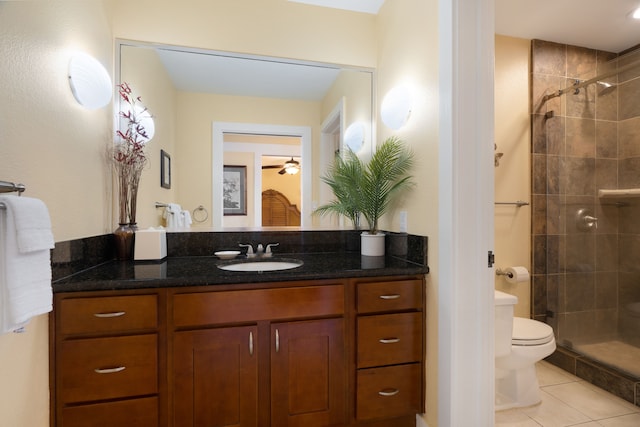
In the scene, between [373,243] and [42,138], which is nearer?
[42,138]

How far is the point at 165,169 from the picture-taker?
193cm

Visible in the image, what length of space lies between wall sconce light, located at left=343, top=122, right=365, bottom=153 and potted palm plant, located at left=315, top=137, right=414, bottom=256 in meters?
0.25

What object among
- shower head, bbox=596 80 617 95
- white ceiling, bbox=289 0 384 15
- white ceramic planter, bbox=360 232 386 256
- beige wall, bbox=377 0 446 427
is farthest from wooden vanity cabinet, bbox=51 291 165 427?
shower head, bbox=596 80 617 95

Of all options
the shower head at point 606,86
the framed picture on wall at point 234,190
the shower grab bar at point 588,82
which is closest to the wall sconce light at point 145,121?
the framed picture on wall at point 234,190

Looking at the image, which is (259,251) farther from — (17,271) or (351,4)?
(351,4)

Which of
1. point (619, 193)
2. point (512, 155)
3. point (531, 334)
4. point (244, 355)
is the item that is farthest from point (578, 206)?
point (244, 355)

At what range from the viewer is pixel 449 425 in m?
1.36

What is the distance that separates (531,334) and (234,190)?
2043mm

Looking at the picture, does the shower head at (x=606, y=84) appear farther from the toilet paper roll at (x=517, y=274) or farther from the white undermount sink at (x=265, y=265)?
the white undermount sink at (x=265, y=265)

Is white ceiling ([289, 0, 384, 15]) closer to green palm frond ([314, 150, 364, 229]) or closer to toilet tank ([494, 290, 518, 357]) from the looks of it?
green palm frond ([314, 150, 364, 229])

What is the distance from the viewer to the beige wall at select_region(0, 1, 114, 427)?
1.00 meters

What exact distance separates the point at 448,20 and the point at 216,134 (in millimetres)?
1428

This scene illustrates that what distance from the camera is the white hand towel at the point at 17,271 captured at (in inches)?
32.1

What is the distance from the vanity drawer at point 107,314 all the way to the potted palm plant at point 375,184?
3.78 ft
